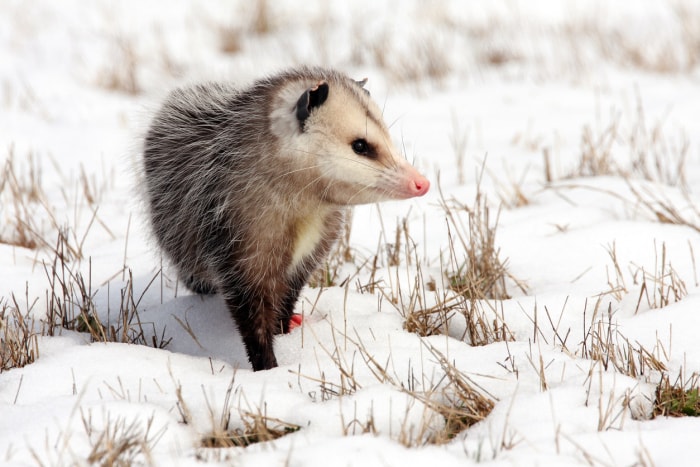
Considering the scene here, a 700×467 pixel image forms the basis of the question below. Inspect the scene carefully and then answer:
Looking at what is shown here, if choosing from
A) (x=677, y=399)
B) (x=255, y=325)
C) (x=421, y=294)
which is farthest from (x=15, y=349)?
(x=677, y=399)

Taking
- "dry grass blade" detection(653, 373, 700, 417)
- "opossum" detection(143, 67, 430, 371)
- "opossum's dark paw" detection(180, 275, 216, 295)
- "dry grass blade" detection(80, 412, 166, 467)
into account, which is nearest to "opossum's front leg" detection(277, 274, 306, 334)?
"opossum" detection(143, 67, 430, 371)

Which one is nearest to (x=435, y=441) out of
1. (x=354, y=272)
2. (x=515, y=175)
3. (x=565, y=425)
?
(x=565, y=425)

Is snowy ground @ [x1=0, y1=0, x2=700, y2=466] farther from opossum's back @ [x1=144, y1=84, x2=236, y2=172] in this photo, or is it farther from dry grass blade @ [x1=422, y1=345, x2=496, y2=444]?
opossum's back @ [x1=144, y1=84, x2=236, y2=172]

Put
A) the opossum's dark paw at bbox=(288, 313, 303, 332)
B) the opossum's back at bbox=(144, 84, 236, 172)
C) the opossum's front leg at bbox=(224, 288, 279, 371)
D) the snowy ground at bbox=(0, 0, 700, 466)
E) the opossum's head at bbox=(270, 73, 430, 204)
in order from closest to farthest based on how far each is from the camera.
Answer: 1. the snowy ground at bbox=(0, 0, 700, 466)
2. the opossum's head at bbox=(270, 73, 430, 204)
3. the opossum's front leg at bbox=(224, 288, 279, 371)
4. the opossum's back at bbox=(144, 84, 236, 172)
5. the opossum's dark paw at bbox=(288, 313, 303, 332)

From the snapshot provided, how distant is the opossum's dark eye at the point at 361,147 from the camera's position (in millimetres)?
2648

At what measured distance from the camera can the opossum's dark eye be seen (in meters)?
2.65

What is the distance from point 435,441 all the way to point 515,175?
10.0ft

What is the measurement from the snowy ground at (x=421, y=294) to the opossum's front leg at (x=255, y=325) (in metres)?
0.11

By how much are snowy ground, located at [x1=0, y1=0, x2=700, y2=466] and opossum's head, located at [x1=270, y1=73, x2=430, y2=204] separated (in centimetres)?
50

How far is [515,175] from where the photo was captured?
198 inches

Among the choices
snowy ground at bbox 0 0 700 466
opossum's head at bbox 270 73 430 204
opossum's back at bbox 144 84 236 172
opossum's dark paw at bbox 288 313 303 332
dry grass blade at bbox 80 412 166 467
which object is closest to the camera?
dry grass blade at bbox 80 412 166 467

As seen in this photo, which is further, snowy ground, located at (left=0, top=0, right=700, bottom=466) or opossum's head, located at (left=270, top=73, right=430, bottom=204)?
opossum's head, located at (left=270, top=73, right=430, bottom=204)

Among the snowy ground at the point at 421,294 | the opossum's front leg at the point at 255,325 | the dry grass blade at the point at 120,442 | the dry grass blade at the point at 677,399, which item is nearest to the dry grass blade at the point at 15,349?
the snowy ground at the point at 421,294

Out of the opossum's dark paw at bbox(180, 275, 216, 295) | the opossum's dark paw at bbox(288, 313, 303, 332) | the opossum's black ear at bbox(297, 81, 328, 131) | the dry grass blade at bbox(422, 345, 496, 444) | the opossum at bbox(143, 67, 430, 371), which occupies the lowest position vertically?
the opossum's dark paw at bbox(288, 313, 303, 332)
